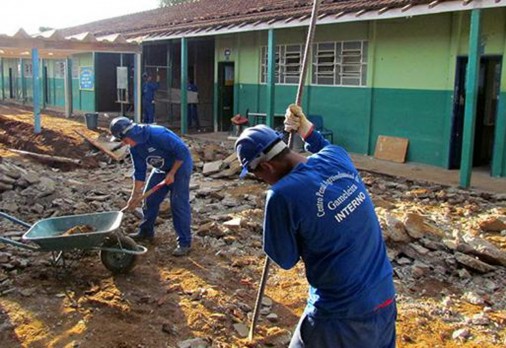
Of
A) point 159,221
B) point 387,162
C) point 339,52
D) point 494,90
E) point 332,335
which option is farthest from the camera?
point 339,52

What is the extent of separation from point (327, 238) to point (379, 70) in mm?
10874

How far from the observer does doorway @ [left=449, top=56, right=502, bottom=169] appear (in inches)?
445

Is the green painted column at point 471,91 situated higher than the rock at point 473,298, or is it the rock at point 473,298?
the green painted column at point 471,91

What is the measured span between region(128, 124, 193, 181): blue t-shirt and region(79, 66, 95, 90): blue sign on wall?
16928mm

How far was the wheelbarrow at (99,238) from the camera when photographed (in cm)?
516

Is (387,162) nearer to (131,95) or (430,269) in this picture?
(430,269)

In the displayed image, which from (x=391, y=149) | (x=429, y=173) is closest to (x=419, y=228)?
(x=429, y=173)

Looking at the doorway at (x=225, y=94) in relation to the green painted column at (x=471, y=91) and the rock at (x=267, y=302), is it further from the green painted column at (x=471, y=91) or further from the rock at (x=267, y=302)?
the rock at (x=267, y=302)

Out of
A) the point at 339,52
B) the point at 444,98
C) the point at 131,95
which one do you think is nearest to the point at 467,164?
the point at 444,98

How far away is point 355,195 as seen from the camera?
2816 mm

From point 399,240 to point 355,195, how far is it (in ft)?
13.1

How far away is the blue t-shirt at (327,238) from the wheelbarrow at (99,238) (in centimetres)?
290

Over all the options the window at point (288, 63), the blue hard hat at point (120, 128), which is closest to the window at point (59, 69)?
the window at point (288, 63)

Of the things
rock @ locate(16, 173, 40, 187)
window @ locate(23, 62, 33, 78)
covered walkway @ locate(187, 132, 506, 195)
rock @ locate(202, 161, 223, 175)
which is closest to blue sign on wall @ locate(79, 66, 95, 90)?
window @ locate(23, 62, 33, 78)
